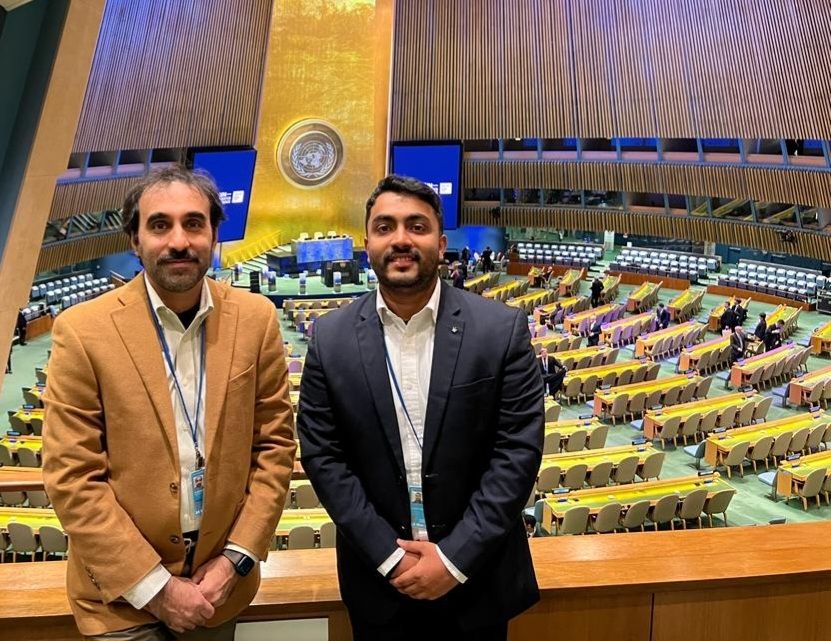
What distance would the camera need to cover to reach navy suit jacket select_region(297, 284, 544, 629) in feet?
7.96

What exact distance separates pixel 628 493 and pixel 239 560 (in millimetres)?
Answer: 6944

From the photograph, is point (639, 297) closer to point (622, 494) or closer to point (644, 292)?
point (644, 292)

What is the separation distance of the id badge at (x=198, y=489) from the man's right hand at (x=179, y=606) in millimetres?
208

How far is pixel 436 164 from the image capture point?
25.1m

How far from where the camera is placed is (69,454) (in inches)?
87.9

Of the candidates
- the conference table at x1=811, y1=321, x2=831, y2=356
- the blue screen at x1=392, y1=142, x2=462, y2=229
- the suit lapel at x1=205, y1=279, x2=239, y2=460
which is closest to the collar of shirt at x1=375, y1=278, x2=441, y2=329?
the suit lapel at x1=205, y1=279, x2=239, y2=460

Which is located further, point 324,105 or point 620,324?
point 324,105

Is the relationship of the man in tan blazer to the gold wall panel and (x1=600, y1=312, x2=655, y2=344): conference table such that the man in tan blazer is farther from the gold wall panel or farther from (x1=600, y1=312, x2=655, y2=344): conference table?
the gold wall panel

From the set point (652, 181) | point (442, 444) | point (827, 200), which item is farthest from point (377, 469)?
point (652, 181)

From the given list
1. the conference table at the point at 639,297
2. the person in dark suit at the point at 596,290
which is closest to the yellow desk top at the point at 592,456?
the person in dark suit at the point at 596,290

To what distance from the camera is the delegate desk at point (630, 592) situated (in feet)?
8.68

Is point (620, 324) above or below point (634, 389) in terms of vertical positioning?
above

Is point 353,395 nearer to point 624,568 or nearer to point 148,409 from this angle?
point 148,409

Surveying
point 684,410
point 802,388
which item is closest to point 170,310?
point 684,410
